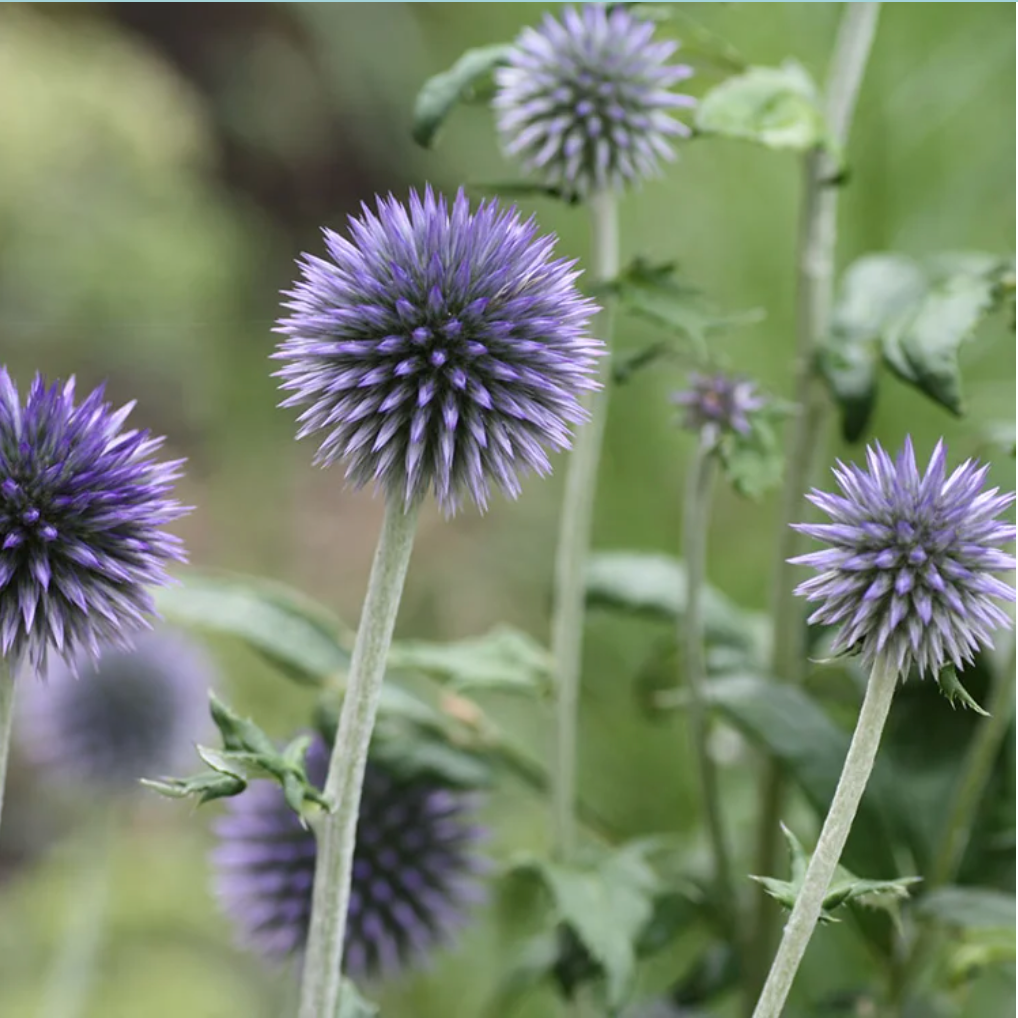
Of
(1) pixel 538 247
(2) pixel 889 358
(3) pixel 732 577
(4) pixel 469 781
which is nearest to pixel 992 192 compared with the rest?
(3) pixel 732 577

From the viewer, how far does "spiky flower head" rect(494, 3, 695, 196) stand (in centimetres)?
76

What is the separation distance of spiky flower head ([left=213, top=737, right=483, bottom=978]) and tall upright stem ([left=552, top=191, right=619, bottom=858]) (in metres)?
0.08

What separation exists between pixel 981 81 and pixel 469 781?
1.06 m

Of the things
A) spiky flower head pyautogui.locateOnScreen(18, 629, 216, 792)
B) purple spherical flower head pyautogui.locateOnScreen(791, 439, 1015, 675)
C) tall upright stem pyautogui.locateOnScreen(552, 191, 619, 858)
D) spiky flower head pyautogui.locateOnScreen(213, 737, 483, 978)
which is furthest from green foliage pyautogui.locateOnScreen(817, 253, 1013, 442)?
spiky flower head pyautogui.locateOnScreen(18, 629, 216, 792)

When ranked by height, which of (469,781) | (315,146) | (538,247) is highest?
(315,146)

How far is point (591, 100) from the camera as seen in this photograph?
2.52 feet

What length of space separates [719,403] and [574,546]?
0.41ft

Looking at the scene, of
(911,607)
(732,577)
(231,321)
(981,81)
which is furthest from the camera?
(231,321)

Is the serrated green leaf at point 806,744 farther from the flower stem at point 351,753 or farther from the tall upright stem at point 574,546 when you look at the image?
the flower stem at point 351,753

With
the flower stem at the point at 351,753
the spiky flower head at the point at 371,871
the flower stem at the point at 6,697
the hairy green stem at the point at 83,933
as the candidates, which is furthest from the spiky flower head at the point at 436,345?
the hairy green stem at the point at 83,933

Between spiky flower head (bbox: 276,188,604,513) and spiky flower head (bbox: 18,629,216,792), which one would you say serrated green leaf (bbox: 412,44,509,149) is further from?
spiky flower head (bbox: 18,629,216,792)

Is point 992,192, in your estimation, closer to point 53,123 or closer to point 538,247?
point 538,247

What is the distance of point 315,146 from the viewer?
2.83 metres

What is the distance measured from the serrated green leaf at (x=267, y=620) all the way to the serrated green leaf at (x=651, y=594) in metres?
0.20
